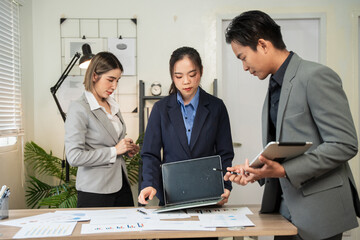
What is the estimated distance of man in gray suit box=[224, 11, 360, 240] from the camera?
3.58 feet

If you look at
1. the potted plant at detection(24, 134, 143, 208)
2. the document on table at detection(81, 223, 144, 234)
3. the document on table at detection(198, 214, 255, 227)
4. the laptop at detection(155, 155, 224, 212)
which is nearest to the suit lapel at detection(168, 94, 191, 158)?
the laptop at detection(155, 155, 224, 212)

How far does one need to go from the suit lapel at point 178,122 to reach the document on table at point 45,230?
617 mm

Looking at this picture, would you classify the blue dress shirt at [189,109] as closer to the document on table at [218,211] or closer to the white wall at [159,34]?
the document on table at [218,211]

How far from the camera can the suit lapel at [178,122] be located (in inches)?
→ 65.4

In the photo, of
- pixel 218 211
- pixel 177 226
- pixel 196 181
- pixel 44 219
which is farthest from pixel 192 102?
pixel 44 219

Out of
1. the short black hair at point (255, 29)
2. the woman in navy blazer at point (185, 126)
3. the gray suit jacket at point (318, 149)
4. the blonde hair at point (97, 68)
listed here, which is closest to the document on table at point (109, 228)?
the woman in navy blazer at point (185, 126)

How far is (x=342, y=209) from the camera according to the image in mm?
1124

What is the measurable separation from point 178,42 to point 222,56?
46 centimetres

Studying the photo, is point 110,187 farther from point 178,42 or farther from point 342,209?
point 178,42

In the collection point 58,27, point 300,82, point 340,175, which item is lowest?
point 340,175

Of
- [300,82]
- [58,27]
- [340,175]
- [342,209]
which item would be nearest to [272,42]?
[300,82]

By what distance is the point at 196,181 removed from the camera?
148 cm

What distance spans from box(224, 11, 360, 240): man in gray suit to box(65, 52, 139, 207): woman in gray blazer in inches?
37.3

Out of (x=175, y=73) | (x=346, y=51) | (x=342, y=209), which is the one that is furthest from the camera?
(x=346, y=51)
